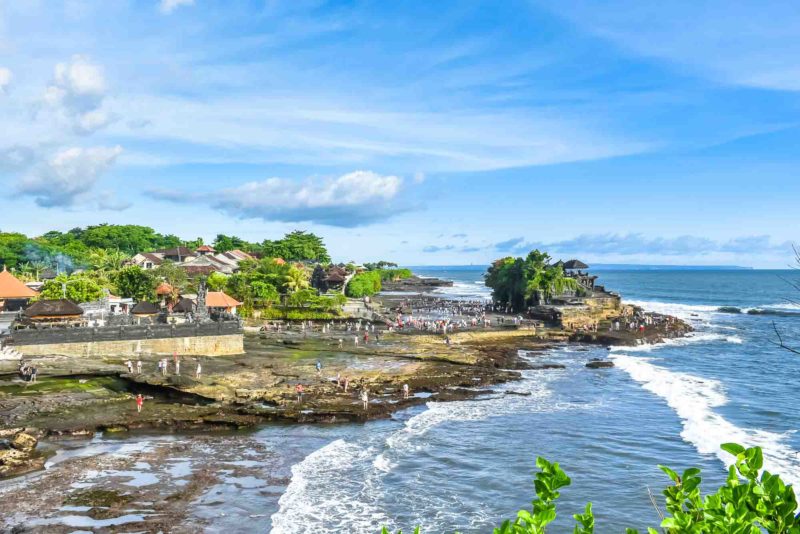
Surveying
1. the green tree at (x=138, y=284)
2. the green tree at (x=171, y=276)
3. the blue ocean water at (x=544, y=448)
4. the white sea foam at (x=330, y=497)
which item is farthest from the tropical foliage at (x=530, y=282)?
the white sea foam at (x=330, y=497)

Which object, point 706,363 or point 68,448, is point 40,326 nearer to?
point 68,448

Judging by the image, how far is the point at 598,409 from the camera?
31.0 meters

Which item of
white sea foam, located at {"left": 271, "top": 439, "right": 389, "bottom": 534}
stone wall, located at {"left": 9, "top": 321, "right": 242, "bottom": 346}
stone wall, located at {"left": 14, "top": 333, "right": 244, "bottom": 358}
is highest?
stone wall, located at {"left": 9, "top": 321, "right": 242, "bottom": 346}

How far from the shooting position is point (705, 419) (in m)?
29.0

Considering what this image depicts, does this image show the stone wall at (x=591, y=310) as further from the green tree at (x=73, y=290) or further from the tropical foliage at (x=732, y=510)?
the tropical foliage at (x=732, y=510)

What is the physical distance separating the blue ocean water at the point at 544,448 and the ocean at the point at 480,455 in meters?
0.07

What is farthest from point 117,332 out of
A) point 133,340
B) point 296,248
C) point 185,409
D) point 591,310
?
point 296,248

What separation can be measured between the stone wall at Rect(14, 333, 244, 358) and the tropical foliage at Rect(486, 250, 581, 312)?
4411 cm

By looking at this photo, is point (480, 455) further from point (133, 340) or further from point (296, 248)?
point (296, 248)

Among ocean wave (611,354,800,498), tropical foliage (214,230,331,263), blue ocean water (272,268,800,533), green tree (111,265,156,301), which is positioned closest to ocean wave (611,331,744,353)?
ocean wave (611,354,800,498)

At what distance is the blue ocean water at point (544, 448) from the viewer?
725 inches

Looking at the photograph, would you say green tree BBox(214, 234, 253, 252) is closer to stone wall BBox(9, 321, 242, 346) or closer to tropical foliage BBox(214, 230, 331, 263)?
Result: tropical foliage BBox(214, 230, 331, 263)

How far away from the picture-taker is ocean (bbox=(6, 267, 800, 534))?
59.4ft

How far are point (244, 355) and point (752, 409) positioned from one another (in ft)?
98.5
